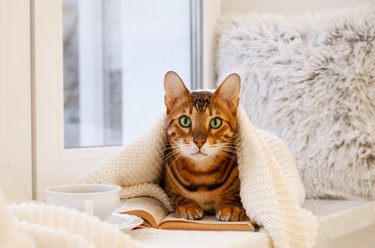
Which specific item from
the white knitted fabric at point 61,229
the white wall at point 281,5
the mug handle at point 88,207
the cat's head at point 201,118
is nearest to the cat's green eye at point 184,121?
the cat's head at point 201,118

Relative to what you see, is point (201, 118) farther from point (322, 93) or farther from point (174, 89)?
point (322, 93)

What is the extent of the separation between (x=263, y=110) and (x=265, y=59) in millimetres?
140

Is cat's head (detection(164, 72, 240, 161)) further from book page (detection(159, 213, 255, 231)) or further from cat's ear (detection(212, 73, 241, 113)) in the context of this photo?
book page (detection(159, 213, 255, 231))

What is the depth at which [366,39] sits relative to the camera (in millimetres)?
1353

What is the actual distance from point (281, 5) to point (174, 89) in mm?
741

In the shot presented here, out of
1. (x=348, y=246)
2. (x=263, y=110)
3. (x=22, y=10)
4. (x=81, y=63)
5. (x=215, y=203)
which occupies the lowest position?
(x=348, y=246)

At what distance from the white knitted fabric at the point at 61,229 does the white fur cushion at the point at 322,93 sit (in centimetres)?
87

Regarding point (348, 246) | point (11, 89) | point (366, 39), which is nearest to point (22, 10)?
point (11, 89)

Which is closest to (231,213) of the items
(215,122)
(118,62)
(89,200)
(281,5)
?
(215,122)

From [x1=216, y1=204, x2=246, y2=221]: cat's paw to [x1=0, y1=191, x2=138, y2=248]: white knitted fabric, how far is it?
41 cm

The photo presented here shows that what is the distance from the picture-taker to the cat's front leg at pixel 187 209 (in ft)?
3.29

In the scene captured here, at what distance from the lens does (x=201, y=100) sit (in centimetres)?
104

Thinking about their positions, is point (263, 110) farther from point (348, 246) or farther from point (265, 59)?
point (348, 246)

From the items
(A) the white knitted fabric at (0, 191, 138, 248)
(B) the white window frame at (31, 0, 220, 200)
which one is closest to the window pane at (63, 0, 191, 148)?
(B) the white window frame at (31, 0, 220, 200)
